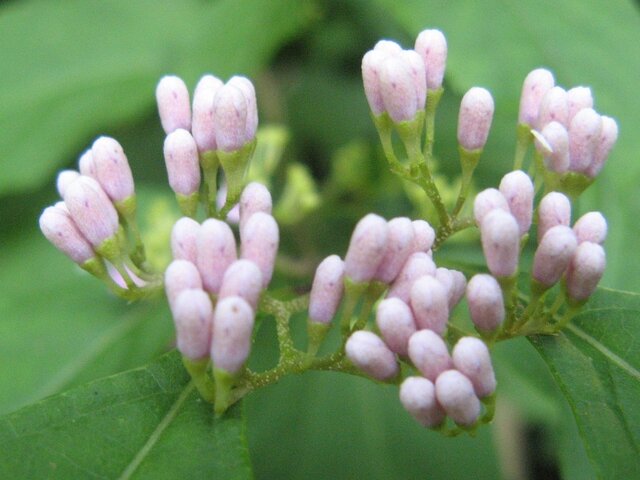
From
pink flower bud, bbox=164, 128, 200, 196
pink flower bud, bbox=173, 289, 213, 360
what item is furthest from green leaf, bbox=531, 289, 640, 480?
pink flower bud, bbox=164, 128, 200, 196

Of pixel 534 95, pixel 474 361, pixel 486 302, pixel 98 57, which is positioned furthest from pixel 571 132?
pixel 98 57

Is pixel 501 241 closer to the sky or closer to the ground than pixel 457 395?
closer to the sky

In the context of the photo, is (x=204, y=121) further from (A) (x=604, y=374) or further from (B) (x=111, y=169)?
(A) (x=604, y=374)

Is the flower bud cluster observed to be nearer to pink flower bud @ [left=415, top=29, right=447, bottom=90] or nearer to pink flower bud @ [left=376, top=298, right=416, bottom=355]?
pink flower bud @ [left=415, top=29, right=447, bottom=90]

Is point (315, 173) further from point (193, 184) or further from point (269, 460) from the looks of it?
point (193, 184)

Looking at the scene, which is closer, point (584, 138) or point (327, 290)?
point (327, 290)

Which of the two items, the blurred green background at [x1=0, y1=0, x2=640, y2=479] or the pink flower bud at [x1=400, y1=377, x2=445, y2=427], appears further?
the blurred green background at [x1=0, y1=0, x2=640, y2=479]
